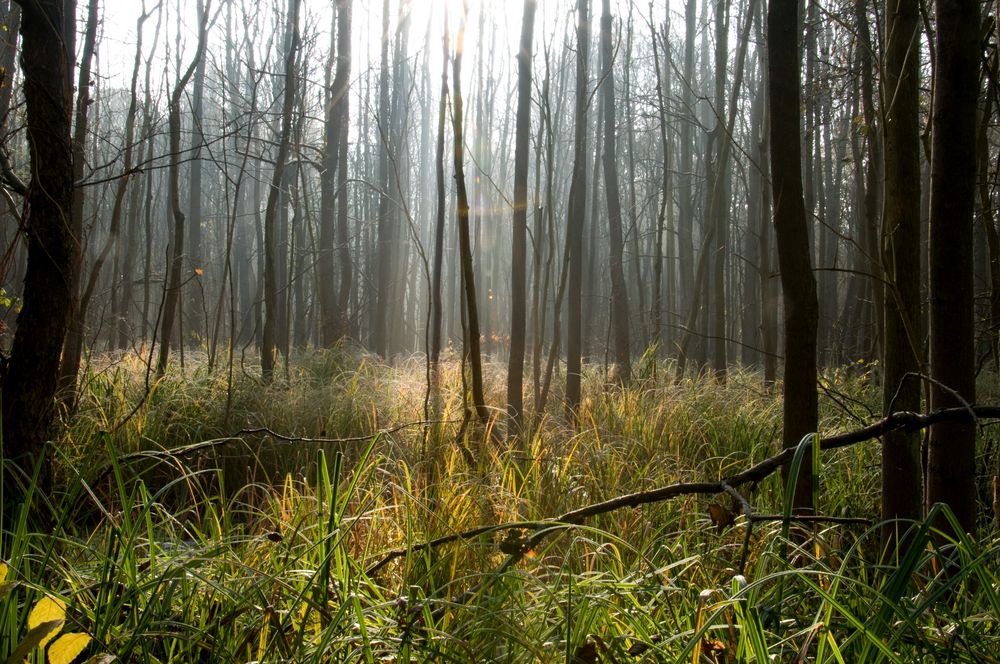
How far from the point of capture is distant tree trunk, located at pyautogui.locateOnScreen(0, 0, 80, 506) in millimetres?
2273

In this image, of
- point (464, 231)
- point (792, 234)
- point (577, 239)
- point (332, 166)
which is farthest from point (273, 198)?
point (792, 234)

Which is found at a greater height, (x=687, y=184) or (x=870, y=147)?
(x=687, y=184)

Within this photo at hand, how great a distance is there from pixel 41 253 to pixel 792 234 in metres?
2.66

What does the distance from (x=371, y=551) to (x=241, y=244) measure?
2267 cm

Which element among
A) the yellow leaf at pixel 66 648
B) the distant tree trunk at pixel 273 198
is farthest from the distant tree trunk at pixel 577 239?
the yellow leaf at pixel 66 648

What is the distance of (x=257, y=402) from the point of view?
5.47 meters

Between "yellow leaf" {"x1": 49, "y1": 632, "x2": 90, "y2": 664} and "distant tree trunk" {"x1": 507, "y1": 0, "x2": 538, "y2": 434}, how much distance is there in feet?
12.7

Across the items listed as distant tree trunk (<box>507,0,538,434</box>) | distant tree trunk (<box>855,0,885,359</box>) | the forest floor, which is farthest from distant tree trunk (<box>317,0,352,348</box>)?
distant tree trunk (<box>855,0,885,359</box>)

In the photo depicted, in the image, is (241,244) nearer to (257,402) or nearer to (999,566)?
(257,402)

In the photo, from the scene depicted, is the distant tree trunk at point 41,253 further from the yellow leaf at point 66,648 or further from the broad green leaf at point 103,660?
the yellow leaf at point 66,648

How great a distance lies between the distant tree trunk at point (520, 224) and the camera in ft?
16.2

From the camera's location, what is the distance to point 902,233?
2.11 m

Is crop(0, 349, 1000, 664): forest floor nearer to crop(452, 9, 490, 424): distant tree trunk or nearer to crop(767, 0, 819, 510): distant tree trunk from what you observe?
crop(767, 0, 819, 510): distant tree trunk

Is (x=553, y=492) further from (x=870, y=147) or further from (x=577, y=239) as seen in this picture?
(x=577, y=239)
